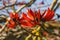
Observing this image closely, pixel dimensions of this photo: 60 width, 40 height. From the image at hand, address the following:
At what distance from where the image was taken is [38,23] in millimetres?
1236

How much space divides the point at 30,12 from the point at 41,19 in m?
0.08

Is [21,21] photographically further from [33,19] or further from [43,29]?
[43,29]

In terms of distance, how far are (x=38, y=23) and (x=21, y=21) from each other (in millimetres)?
200

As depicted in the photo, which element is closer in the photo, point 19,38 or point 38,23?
point 38,23

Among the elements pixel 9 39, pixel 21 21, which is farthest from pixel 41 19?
pixel 9 39

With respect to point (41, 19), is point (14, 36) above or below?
below

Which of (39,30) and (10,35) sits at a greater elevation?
(39,30)

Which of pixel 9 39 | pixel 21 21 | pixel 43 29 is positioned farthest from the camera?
pixel 9 39

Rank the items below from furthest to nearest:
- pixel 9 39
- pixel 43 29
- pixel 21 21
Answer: pixel 9 39 < pixel 21 21 < pixel 43 29

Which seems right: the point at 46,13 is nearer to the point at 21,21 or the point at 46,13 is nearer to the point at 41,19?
the point at 41,19

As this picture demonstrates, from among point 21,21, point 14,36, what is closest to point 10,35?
point 14,36

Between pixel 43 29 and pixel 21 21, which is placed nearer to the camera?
pixel 43 29

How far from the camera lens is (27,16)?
1284 mm

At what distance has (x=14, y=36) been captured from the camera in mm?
4832
